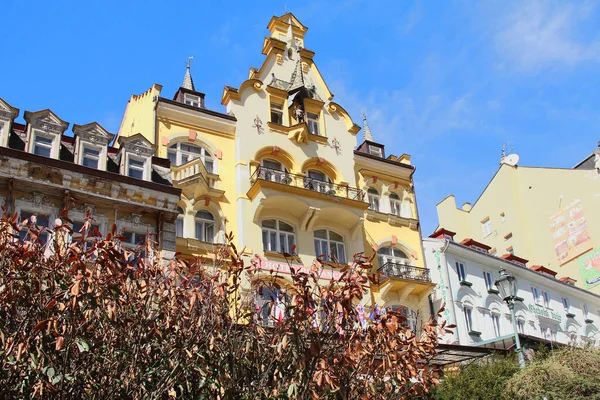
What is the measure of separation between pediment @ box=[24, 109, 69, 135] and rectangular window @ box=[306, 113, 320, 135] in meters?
11.9

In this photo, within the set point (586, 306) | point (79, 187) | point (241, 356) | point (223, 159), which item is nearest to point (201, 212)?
point (223, 159)

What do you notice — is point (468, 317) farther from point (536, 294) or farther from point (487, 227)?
point (487, 227)

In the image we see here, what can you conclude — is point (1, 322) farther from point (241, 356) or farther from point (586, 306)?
point (586, 306)

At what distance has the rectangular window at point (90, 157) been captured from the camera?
21.0 meters

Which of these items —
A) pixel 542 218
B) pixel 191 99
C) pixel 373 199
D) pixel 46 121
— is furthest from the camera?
pixel 542 218

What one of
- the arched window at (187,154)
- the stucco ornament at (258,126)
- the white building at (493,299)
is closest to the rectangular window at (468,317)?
the white building at (493,299)

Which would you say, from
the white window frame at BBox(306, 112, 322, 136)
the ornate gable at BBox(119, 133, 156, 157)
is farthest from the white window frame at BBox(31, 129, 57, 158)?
the white window frame at BBox(306, 112, 322, 136)

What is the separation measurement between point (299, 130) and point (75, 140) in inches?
404

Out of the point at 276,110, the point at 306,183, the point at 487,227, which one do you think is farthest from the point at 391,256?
the point at 487,227

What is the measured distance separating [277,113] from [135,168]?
9419mm

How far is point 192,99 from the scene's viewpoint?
28141 millimetres

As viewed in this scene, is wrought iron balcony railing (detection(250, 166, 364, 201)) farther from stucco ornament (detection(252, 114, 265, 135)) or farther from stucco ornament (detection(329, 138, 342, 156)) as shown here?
stucco ornament (detection(252, 114, 265, 135))

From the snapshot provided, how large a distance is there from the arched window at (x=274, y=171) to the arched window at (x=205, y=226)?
2.81 meters

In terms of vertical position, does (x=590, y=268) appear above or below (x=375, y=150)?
below
